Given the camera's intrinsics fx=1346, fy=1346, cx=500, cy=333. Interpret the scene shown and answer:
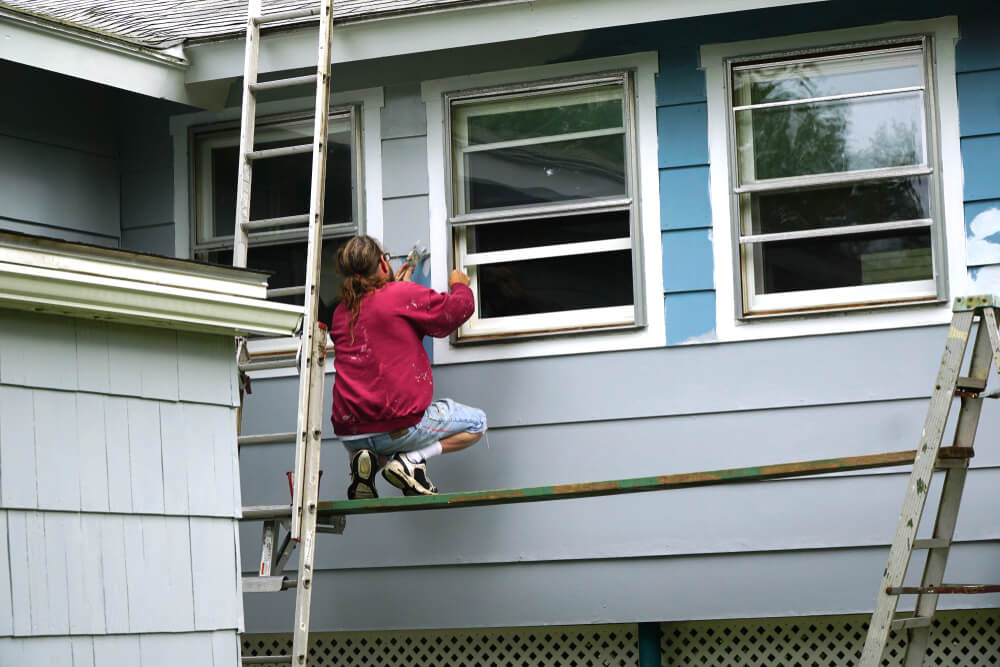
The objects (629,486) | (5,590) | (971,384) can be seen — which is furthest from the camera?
(629,486)

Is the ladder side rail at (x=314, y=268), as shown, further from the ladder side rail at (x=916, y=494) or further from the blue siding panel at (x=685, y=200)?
the ladder side rail at (x=916, y=494)

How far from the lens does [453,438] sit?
581 cm

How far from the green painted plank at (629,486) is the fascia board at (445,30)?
6.55 feet

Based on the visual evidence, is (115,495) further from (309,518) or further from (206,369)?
(309,518)

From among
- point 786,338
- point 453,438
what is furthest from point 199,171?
point 786,338

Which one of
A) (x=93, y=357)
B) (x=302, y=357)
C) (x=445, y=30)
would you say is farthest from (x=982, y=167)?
(x=93, y=357)

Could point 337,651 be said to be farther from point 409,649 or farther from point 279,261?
point 279,261

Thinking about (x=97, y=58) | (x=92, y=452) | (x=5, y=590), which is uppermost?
(x=97, y=58)

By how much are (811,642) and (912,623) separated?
1.29 meters

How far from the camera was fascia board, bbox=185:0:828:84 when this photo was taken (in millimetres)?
5742

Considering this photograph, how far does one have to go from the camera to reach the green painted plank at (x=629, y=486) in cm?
463

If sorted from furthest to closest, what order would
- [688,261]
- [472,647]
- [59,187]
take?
[59,187], [472,647], [688,261]

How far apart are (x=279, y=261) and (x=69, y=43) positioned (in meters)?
1.42

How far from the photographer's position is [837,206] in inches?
229
